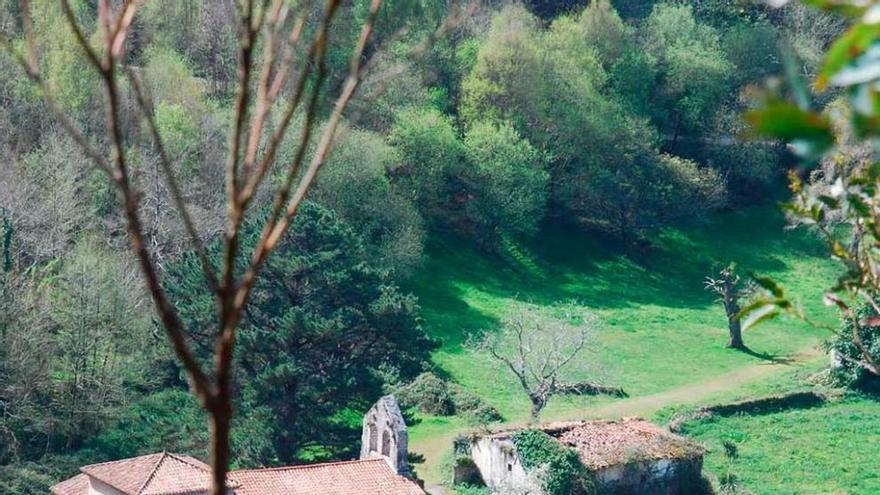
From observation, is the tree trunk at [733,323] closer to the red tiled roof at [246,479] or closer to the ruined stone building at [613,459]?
the ruined stone building at [613,459]

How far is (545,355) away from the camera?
3625 cm

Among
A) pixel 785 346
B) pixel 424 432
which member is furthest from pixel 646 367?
pixel 424 432

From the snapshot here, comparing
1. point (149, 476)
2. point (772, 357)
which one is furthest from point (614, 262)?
point (149, 476)

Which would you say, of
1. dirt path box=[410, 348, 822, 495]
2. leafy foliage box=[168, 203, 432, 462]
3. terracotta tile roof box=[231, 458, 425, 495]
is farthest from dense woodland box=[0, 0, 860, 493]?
terracotta tile roof box=[231, 458, 425, 495]

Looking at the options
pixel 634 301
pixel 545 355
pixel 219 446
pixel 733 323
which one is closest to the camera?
pixel 219 446

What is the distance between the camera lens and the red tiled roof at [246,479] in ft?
83.6

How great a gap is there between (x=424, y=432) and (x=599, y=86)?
71.3 feet

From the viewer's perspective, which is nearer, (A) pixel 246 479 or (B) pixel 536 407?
(A) pixel 246 479

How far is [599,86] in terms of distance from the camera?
51438 mm

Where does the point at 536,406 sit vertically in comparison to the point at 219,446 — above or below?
above

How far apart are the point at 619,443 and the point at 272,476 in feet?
27.8

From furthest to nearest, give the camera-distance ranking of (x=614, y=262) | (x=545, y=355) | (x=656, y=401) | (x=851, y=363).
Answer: (x=614, y=262) < (x=851, y=363) < (x=656, y=401) < (x=545, y=355)

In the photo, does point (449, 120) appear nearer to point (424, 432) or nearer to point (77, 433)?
point (424, 432)

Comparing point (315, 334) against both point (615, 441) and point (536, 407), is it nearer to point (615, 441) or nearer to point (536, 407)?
point (536, 407)
